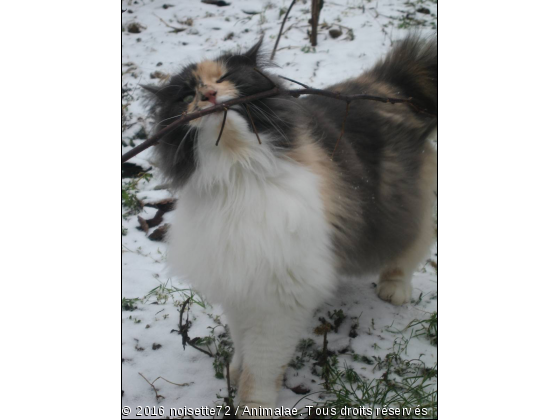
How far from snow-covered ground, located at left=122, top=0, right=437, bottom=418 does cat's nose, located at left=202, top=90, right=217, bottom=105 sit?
54cm

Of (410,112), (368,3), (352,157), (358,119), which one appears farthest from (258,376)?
(368,3)

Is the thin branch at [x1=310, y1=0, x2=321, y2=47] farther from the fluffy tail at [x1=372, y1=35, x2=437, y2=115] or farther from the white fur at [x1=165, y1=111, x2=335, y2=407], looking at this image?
the white fur at [x1=165, y1=111, x2=335, y2=407]

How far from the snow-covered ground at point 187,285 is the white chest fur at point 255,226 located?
0.38 meters

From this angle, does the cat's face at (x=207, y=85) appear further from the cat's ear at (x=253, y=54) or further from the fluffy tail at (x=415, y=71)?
the fluffy tail at (x=415, y=71)

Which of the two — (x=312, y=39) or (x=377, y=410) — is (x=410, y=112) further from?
(x=312, y=39)

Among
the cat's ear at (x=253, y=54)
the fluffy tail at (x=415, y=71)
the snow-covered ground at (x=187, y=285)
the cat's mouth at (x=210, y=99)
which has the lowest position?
the snow-covered ground at (x=187, y=285)

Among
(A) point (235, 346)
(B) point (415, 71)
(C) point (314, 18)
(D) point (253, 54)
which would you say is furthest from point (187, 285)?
(C) point (314, 18)

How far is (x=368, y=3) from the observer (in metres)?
3.03

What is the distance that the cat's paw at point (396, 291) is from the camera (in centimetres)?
236

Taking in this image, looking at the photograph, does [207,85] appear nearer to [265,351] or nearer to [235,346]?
[265,351]

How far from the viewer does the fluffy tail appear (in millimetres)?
2154

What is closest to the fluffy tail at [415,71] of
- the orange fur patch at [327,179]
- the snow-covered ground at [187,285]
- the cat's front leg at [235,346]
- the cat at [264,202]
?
the cat at [264,202]

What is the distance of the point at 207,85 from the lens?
136 centimetres

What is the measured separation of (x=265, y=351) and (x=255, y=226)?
51 centimetres
